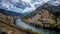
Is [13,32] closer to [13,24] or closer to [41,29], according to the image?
[13,24]

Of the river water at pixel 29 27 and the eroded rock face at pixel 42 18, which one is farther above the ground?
the eroded rock face at pixel 42 18

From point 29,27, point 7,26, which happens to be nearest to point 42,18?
point 29,27

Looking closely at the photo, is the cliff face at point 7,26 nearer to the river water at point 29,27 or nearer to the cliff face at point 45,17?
the river water at point 29,27

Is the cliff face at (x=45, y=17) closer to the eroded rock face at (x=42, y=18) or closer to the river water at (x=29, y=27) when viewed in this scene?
the eroded rock face at (x=42, y=18)

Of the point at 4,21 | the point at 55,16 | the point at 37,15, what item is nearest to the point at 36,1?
the point at 37,15

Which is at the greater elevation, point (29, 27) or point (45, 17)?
point (45, 17)

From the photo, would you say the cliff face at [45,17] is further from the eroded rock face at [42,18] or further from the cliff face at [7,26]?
the cliff face at [7,26]

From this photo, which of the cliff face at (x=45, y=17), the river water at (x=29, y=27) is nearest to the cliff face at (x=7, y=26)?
the river water at (x=29, y=27)

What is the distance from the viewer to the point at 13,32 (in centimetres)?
443

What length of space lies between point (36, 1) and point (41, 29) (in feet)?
2.94

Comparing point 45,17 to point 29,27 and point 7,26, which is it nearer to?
point 29,27

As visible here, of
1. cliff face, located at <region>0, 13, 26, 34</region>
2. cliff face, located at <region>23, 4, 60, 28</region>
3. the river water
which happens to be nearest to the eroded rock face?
cliff face, located at <region>23, 4, 60, 28</region>

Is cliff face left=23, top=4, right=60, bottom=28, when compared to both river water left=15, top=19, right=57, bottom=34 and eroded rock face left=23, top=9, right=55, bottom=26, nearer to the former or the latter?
eroded rock face left=23, top=9, right=55, bottom=26

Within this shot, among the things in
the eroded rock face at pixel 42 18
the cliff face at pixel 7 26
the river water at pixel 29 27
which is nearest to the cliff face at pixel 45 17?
the eroded rock face at pixel 42 18
